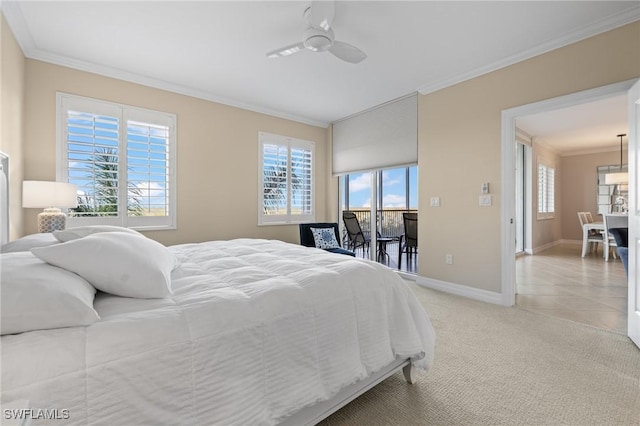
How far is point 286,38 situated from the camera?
279 centimetres

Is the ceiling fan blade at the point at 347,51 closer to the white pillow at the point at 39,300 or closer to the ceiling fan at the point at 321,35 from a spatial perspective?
the ceiling fan at the point at 321,35

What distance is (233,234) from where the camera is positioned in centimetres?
437

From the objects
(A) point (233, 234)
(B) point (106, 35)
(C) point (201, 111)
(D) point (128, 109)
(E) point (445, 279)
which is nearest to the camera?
(B) point (106, 35)

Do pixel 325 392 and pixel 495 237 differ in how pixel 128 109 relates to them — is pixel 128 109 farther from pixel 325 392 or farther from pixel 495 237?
pixel 495 237

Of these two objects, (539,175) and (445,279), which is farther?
(539,175)

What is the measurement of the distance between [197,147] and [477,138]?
12.0 ft

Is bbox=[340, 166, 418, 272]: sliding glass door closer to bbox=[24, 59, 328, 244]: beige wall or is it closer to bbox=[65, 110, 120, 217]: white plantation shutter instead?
bbox=[24, 59, 328, 244]: beige wall

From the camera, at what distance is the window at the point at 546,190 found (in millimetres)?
7004

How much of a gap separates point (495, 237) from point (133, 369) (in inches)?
140

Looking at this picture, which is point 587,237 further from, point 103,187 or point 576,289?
point 103,187

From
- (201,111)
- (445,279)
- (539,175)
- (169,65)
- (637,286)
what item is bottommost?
(445,279)

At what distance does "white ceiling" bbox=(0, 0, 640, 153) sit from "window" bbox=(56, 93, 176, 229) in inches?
18.3

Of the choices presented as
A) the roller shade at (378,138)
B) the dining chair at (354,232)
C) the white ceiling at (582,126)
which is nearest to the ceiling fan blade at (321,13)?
the roller shade at (378,138)

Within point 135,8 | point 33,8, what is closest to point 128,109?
point 33,8
